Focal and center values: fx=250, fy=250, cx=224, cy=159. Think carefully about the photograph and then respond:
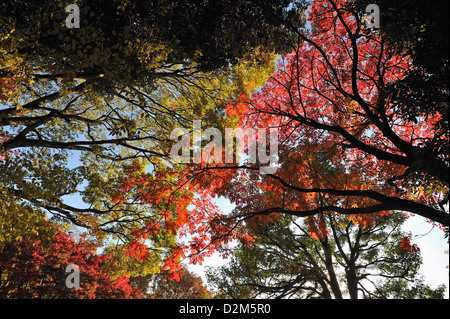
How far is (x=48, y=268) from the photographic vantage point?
11.4 meters

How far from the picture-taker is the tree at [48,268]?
33.8 feet

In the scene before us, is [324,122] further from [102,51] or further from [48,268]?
[48,268]

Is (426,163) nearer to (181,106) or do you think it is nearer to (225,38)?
(225,38)

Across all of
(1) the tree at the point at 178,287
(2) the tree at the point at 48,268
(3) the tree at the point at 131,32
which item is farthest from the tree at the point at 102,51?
(1) the tree at the point at 178,287

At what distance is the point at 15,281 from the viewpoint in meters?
10.8

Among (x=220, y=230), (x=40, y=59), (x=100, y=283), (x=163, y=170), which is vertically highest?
(x=40, y=59)

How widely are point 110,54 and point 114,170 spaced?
5.00 m

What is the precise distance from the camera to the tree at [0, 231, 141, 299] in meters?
10.3

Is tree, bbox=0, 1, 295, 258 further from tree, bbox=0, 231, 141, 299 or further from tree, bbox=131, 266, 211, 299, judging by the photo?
tree, bbox=131, 266, 211, 299

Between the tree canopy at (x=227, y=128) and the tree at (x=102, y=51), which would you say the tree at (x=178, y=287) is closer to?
the tree canopy at (x=227, y=128)

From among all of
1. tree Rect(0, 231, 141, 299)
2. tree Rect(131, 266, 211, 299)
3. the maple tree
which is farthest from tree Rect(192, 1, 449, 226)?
tree Rect(131, 266, 211, 299)

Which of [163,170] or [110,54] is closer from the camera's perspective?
[110,54]
